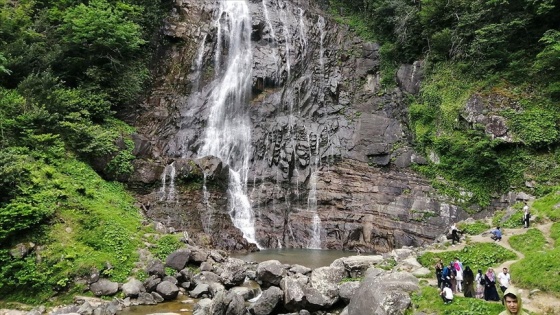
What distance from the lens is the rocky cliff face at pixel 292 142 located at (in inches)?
845

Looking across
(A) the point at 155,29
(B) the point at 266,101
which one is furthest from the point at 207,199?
(A) the point at 155,29

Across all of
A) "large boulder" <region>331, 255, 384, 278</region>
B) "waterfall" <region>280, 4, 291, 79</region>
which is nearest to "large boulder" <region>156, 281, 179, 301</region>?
"large boulder" <region>331, 255, 384, 278</region>

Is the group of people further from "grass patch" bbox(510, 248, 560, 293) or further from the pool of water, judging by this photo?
the pool of water

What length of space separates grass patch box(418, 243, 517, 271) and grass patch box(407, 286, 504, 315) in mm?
2777

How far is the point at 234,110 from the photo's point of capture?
1081 inches

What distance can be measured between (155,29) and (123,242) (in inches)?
819

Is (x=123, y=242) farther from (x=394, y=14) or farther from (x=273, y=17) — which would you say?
(x=394, y=14)

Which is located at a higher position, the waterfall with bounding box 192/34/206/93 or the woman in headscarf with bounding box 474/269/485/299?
the waterfall with bounding box 192/34/206/93

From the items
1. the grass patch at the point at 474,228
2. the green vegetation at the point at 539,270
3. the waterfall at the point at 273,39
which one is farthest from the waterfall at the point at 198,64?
the green vegetation at the point at 539,270

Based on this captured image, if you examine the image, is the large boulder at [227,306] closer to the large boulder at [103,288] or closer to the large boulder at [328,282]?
the large boulder at [328,282]

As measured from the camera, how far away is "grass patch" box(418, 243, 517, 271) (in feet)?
39.5

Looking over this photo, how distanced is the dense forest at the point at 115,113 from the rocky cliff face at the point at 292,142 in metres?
1.54

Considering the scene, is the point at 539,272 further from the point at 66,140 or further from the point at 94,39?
the point at 94,39

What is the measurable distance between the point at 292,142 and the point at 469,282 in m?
17.0
